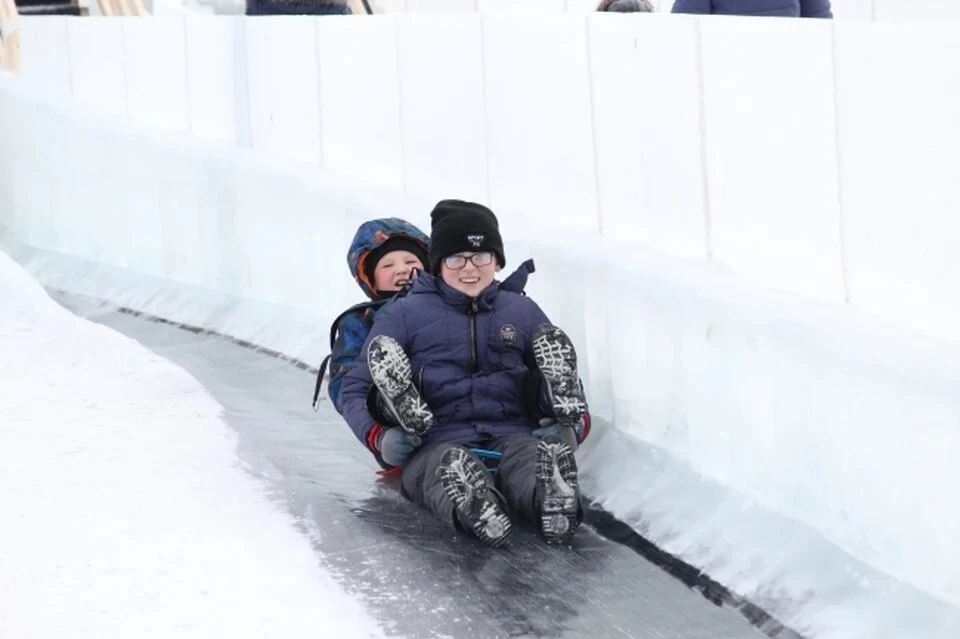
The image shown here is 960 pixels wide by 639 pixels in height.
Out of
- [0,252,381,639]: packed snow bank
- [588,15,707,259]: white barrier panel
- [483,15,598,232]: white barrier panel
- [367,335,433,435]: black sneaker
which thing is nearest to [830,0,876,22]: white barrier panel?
[483,15,598,232]: white barrier panel

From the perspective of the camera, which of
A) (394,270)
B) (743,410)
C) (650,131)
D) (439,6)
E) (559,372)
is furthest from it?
(439,6)

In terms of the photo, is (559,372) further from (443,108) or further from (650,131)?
(443,108)

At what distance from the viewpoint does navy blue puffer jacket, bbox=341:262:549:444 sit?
6.10m

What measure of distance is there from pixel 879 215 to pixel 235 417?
10.00 ft

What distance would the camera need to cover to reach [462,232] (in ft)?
20.2

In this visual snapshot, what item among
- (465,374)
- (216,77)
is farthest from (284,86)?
(465,374)

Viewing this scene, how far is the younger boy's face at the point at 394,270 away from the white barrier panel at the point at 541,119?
564 mm

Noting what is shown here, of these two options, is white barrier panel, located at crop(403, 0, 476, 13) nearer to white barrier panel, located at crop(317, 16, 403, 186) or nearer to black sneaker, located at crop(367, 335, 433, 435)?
white barrier panel, located at crop(317, 16, 403, 186)

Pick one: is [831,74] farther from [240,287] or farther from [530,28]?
[240,287]

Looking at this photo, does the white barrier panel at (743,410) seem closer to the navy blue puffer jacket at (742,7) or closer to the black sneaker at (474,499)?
the black sneaker at (474,499)

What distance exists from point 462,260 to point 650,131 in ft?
2.44

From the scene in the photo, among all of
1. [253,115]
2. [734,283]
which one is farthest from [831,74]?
[253,115]

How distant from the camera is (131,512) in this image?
5617 mm

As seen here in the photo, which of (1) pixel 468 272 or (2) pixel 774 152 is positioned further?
(1) pixel 468 272
